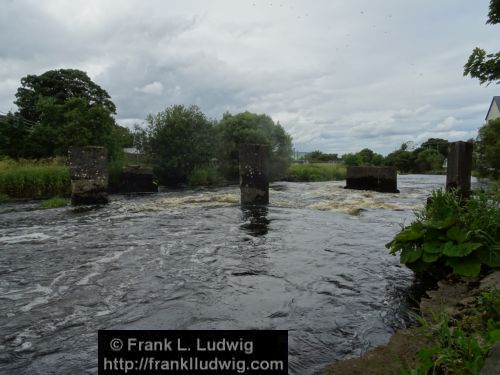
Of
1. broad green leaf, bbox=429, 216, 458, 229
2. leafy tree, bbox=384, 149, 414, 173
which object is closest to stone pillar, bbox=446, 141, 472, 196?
broad green leaf, bbox=429, 216, 458, 229

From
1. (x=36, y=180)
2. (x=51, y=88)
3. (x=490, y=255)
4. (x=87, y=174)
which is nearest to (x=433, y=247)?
(x=490, y=255)

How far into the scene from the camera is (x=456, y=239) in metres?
4.67

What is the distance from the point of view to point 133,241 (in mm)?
8102

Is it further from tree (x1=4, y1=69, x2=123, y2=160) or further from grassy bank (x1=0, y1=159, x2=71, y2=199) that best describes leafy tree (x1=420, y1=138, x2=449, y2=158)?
grassy bank (x1=0, y1=159, x2=71, y2=199)

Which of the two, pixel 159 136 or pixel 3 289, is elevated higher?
pixel 159 136

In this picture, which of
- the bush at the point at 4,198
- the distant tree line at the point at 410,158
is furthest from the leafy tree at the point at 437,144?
the bush at the point at 4,198

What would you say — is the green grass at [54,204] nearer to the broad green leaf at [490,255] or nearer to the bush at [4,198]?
the bush at [4,198]

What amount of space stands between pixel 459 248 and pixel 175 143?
79.8 ft

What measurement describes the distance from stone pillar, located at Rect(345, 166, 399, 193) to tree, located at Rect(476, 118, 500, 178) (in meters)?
7.09

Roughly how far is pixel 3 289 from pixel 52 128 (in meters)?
23.3

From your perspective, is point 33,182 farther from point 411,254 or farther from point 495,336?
point 495,336

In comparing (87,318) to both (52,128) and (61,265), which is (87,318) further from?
(52,128)

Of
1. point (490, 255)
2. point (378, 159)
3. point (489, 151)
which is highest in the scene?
point (378, 159)

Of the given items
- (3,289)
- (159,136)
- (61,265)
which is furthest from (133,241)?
(159,136)
